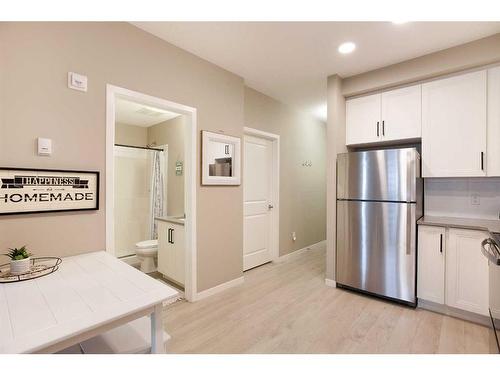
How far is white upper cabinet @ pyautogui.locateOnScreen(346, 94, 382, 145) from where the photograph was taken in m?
2.82

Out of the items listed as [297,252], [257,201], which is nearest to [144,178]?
[257,201]

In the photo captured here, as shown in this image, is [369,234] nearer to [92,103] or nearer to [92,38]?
[92,103]

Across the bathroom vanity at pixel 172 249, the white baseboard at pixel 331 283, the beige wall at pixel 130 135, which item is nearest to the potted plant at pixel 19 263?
the bathroom vanity at pixel 172 249

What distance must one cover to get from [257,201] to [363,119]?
5.85 ft

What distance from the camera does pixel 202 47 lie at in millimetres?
2365

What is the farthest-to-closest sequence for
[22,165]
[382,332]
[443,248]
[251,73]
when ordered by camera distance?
[251,73] < [443,248] < [382,332] < [22,165]

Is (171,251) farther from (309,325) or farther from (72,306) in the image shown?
(72,306)

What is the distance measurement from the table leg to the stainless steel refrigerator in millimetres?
2239

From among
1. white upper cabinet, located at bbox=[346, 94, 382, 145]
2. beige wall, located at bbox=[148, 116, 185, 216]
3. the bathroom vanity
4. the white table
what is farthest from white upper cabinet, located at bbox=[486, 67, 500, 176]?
beige wall, located at bbox=[148, 116, 185, 216]

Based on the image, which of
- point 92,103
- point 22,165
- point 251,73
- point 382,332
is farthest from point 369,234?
point 22,165

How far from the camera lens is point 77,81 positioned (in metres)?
1.72

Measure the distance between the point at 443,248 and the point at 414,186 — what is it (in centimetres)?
62

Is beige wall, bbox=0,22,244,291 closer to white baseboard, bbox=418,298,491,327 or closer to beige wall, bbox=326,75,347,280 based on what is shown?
beige wall, bbox=326,75,347,280

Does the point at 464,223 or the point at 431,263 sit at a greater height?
the point at 464,223
